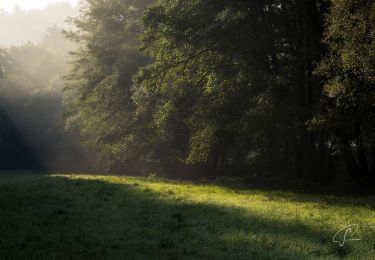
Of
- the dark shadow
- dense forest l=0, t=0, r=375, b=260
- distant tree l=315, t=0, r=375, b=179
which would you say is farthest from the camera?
the dark shadow

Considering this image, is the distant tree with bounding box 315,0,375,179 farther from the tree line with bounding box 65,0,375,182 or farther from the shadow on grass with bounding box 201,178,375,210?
the shadow on grass with bounding box 201,178,375,210

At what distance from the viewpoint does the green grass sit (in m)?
11.2

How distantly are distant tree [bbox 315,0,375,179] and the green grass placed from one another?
369 centimetres

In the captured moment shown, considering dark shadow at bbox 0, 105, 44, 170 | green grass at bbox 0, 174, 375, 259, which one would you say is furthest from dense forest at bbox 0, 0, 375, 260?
dark shadow at bbox 0, 105, 44, 170

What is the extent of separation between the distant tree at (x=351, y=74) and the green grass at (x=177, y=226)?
3.69 m

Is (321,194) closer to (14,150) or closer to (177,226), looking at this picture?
(177,226)

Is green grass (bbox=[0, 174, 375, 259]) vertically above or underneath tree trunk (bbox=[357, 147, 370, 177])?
underneath

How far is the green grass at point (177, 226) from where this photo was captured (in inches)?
442

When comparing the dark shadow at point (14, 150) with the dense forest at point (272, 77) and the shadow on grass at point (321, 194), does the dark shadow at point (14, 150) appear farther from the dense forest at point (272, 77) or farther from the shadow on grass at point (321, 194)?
the shadow on grass at point (321, 194)

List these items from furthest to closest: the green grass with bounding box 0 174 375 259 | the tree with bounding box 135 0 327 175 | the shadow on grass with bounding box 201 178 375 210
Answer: the tree with bounding box 135 0 327 175 < the shadow on grass with bounding box 201 178 375 210 < the green grass with bounding box 0 174 375 259

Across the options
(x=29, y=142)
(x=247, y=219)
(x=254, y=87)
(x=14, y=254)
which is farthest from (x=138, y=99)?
(x=29, y=142)

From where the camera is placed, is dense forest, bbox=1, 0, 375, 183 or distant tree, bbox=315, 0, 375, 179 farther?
dense forest, bbox=1, 0, 375, 183

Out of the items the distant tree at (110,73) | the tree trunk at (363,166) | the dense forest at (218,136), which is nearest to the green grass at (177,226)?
the dense forest at (218,136)

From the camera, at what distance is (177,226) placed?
14.4 metres
